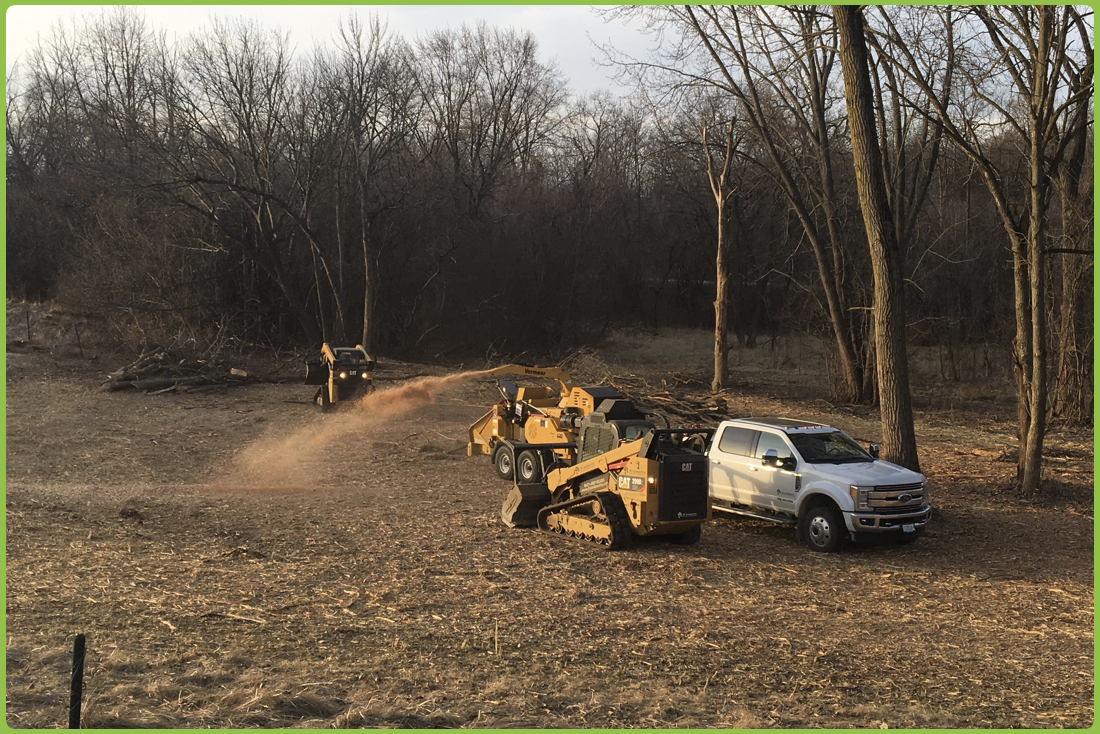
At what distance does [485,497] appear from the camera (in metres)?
15.7

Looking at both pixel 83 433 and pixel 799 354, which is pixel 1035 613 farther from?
pixel 799 354

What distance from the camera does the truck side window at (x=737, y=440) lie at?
1380cm

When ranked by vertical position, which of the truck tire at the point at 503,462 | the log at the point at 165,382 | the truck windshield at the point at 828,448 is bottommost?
the truck tire at the point at 503,462

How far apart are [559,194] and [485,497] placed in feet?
120

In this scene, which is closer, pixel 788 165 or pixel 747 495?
pixel 747 495

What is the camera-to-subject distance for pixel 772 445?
44.0 feet

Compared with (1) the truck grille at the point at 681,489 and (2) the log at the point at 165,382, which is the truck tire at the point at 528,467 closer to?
(1) the truck grille at the point at 681,489

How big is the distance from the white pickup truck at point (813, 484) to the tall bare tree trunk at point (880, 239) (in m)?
1.47

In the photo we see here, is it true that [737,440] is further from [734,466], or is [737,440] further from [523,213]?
[523,213]

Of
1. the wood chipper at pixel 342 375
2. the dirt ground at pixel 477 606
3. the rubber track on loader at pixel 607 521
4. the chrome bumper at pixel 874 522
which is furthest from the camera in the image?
the wood chipper at pixel 342 375

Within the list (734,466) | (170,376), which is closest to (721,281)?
(734,466)

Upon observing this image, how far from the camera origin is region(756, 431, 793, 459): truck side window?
43.2 ft

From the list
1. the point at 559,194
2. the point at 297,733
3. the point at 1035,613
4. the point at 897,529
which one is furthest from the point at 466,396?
the point at 559,194

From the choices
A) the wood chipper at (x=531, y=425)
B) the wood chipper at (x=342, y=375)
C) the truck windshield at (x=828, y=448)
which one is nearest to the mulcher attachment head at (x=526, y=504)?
the wood chipper at (x=531, y=425)
